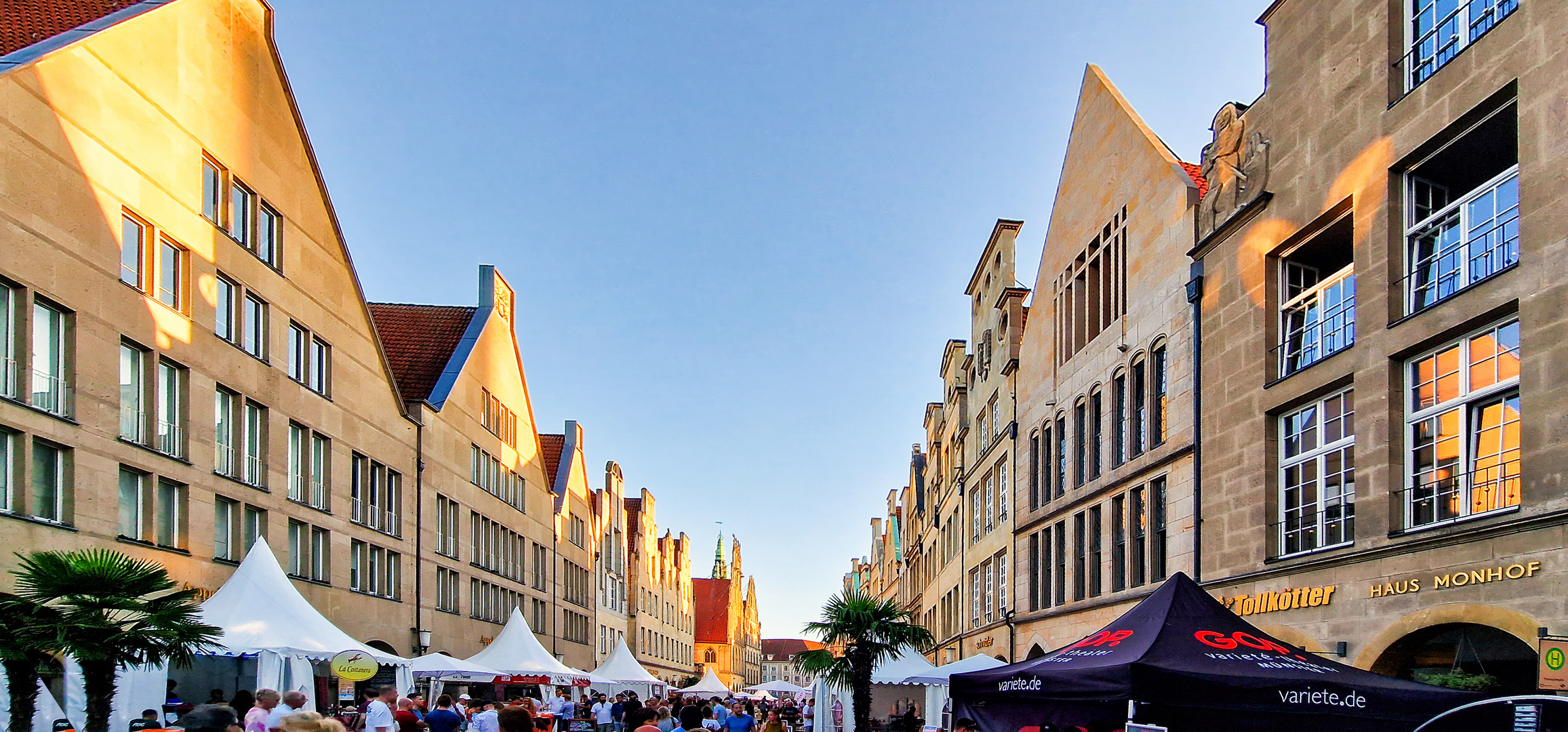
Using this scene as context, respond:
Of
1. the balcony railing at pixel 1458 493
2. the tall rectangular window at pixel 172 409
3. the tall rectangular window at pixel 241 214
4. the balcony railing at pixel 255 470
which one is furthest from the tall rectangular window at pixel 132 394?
the balcony railing at pixel 1458 493

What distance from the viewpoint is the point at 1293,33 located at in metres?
18.5

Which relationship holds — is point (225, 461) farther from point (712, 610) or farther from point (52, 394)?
point (712, 610)

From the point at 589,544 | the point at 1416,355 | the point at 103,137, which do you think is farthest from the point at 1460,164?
the point at 589,544

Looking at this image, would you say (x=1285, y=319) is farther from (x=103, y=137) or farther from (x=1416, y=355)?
(x=103, y=137)

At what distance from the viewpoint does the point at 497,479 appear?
46438 millimetres

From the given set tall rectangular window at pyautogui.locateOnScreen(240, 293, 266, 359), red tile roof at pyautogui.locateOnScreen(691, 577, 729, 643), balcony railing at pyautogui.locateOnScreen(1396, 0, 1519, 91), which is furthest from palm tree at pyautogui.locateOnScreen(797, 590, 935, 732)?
red tile roof at pyautogui.locateOnScreen(691, 577, 729, 643)

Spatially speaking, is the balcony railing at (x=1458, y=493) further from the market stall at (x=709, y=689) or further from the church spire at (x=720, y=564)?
the church spire at (x=720, y=564)

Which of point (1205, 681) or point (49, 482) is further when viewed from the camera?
point (49, 482)

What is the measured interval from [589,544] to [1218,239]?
47899 mm

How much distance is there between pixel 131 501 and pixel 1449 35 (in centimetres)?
2022

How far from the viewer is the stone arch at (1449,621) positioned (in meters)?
12.7

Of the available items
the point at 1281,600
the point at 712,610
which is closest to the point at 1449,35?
the point at 1281,600

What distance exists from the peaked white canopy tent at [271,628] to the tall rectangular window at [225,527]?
534 cm

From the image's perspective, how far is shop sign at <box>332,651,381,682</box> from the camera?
1769 centimetres
